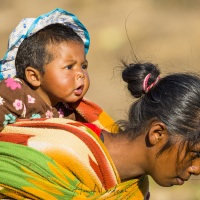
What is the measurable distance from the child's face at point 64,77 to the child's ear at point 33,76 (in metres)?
0.03

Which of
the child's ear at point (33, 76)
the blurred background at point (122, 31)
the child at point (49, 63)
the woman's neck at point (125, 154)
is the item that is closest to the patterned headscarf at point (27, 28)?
the child at point (49, 63)

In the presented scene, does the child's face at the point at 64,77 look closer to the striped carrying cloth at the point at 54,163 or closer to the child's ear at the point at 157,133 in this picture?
the striped carrying cloth at the point at 54,163

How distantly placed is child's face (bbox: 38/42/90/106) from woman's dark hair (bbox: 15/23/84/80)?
3cm

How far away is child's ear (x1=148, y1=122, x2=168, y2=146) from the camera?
3.76 m

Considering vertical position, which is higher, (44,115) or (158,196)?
(44,115)

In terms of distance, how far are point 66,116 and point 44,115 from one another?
169mm

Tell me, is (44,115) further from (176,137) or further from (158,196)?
(158,196)

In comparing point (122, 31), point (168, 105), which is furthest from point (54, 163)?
point (122, 31)

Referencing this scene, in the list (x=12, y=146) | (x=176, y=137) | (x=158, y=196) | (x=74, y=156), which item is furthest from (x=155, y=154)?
(x=158, y=196)

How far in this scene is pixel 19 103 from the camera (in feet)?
13.1

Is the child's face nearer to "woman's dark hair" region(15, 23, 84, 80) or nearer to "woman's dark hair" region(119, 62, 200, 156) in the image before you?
"woman's dark hair" region(15, 23, 84, 80)

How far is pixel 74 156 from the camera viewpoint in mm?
3637

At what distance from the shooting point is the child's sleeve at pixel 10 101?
393 centimetres

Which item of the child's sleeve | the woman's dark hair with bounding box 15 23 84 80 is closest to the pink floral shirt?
the child's sleeve
